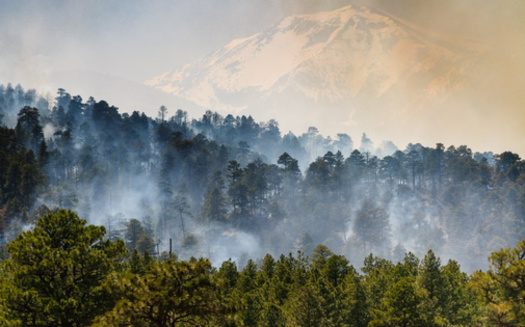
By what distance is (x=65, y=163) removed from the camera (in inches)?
5202

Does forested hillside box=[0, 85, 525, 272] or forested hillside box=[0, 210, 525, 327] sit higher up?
forested hillside box=[0, 85, 525, 272]

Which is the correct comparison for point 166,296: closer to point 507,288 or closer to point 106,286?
point 106,286

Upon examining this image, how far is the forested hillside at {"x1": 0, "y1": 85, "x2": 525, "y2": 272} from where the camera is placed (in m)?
112

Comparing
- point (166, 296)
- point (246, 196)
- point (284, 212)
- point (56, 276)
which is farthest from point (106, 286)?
point (284, 212)

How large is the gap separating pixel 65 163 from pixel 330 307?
387ft

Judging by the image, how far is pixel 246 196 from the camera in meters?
131

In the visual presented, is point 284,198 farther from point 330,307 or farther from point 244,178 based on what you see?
point 330,307

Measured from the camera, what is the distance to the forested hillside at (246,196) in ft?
366

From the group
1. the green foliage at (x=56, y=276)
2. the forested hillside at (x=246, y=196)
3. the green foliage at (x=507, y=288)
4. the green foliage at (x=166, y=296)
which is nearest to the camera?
the green foliage at (x=166, y=296)

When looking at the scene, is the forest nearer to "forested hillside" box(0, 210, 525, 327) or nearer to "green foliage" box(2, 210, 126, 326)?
"forested hillside" box(0, 210, 525, 327)

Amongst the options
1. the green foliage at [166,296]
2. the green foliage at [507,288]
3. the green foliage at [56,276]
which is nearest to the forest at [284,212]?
the green foliage at [507,288]

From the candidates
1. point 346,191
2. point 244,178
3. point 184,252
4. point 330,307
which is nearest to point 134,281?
point 330,307

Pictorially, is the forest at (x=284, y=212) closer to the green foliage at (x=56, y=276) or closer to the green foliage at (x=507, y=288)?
the green foliage at (x=507, y=288)

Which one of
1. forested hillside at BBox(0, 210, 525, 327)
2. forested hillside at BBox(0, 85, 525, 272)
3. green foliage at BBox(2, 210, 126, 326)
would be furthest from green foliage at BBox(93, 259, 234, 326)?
forested hillside at BBox(0, 85, 525, 272)
